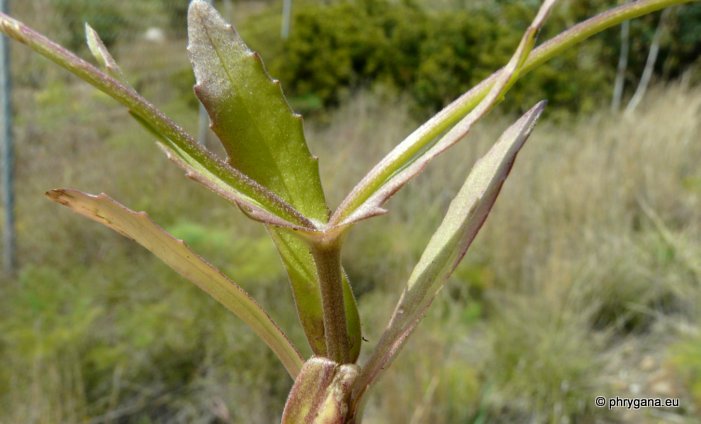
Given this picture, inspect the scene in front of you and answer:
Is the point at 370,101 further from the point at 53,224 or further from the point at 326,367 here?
the point at 326,367

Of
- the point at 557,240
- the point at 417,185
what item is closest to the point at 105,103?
the point at 417,185

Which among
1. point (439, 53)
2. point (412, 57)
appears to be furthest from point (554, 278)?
point (412, 57)

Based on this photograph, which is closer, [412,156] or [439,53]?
[412,156]

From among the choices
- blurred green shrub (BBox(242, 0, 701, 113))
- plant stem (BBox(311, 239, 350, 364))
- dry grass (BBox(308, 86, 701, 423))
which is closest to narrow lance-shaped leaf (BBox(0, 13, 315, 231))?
plant stem (BBox(311, 239, 350, 364))

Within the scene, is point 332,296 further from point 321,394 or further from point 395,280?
point 395,280

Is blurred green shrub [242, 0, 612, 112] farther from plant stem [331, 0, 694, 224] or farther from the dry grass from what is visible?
plant stem [331, 0, 694, 224]
